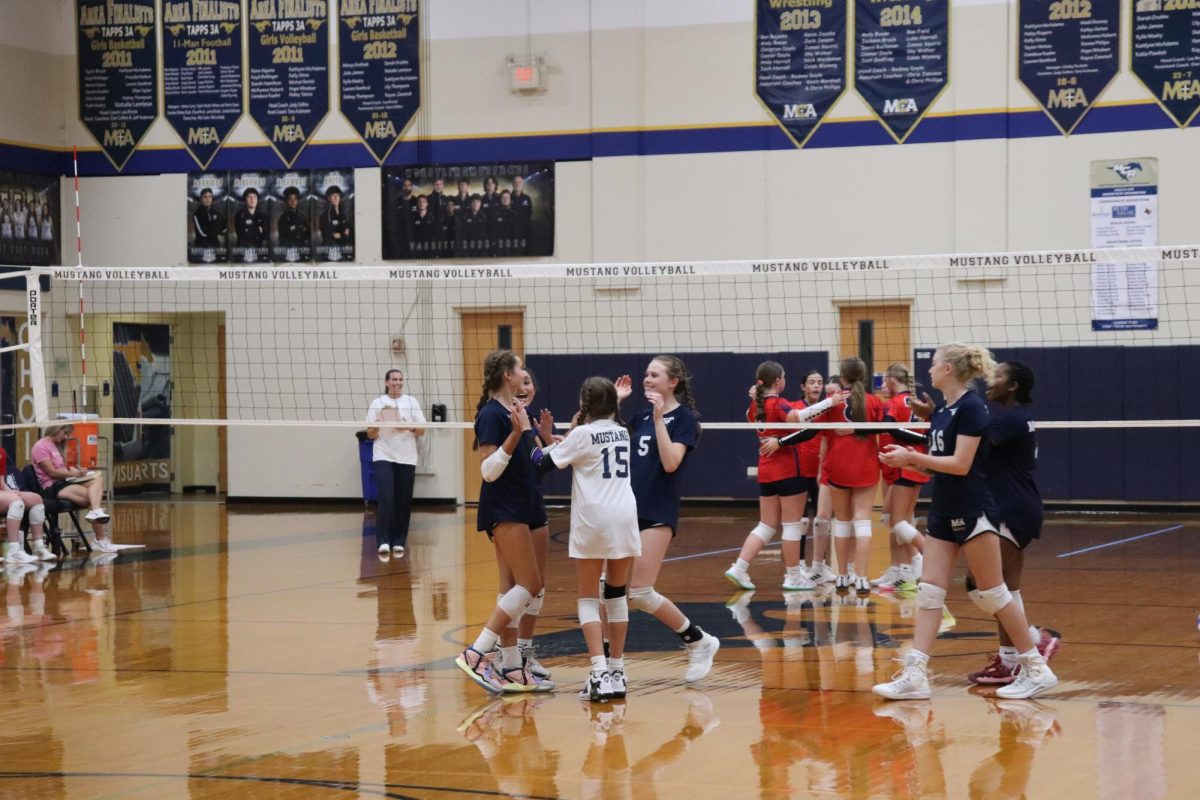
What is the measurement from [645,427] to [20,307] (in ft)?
47.2

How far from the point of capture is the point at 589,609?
22.3ft

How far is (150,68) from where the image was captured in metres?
20.0

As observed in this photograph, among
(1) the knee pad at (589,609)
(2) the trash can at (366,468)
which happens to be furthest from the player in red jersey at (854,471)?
(2) the trash can at (366,468)

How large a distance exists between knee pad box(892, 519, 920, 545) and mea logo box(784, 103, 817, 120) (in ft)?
28.3

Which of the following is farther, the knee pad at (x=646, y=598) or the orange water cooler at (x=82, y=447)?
the orange water cooler at (x=82, y=447)

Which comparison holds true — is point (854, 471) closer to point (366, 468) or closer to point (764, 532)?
point (764, 532)

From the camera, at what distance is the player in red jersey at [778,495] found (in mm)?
10438

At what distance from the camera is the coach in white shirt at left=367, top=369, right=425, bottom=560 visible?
13.3 metres

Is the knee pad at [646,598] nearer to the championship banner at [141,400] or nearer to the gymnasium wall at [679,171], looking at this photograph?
the gymnasium wall at [679,171]

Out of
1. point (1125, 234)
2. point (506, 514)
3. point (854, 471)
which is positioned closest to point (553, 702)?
point (506, 514)

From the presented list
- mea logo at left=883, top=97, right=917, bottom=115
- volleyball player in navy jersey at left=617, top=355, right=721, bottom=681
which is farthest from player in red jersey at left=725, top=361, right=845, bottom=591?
mea logo at left=883, top=97, right=917, bottom=115

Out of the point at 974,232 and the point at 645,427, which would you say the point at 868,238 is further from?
the point at 645,427

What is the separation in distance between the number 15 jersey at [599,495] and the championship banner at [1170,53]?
1238cm

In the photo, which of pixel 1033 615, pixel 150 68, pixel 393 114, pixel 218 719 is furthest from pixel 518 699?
pixel 150 68
